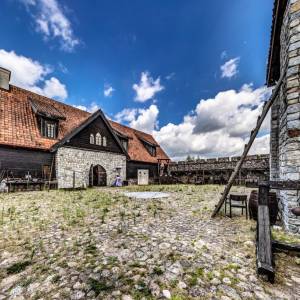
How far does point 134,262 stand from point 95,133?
15.5 m

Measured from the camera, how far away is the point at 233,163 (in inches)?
892

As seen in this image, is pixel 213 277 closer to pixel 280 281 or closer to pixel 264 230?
pixel 280 281

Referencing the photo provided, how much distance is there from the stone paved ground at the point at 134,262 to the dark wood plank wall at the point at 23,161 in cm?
887

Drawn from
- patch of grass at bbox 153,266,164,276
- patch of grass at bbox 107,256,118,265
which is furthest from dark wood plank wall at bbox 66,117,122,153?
patch of grass at bbox 153,266,164,276

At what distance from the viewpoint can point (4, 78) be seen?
14555mm

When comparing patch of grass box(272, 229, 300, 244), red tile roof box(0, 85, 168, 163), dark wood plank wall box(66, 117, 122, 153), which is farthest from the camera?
dark wood plank wall box(66, 117, 122, 153)

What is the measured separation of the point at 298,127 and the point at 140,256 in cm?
439

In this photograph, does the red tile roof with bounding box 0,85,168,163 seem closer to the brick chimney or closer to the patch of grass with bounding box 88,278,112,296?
the brick chimney

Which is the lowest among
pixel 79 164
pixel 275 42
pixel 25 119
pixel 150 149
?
pixel 79 164

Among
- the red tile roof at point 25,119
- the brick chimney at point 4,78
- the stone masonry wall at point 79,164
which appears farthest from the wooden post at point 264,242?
the brick chimney at point 4,78

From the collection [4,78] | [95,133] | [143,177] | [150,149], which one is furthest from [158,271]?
[150,149]

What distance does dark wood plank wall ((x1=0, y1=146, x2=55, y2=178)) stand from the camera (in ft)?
39.9

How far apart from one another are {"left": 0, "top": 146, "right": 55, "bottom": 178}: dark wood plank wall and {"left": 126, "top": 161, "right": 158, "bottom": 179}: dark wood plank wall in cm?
870

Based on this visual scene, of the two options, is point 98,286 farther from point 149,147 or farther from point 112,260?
point 149,147
